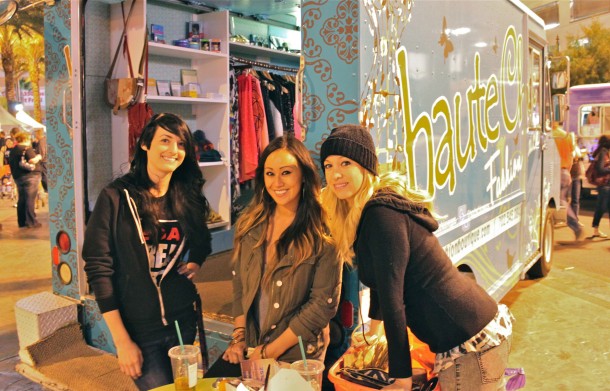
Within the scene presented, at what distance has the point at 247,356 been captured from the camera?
2.56 meters

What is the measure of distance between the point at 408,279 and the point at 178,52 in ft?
14.5

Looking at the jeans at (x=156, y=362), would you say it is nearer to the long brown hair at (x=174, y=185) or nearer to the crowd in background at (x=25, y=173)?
the long brown hair at (x=174, y=185)

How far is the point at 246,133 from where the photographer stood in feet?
20.9

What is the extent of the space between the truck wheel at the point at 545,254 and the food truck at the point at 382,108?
124 mm

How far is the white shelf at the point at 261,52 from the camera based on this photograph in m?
6.52

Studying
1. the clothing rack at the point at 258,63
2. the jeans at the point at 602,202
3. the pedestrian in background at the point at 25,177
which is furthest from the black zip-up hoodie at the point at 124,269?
the pedestrian in background at the point at 25,177

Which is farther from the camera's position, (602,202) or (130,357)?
(602,202)

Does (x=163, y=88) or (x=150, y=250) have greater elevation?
(x=163, y=88)

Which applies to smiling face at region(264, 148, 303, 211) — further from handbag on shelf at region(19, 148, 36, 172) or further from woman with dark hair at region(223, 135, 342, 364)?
handbag on shelf at region(19, 148, 36, 172)

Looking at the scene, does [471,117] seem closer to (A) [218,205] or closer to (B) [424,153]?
(B) [424,153]

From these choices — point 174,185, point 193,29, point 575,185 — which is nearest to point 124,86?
point 174,185

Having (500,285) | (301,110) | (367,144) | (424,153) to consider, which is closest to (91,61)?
(301,110)

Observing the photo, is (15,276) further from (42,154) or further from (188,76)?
(42,154)

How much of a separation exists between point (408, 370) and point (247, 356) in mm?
781
